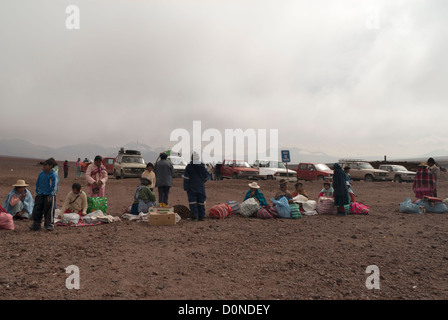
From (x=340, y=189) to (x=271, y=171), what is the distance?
16.1 meters

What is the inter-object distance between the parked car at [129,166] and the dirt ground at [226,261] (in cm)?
1653

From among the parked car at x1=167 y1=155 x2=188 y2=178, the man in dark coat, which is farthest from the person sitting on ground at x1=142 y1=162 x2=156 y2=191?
the parked car at x1=167 y1=155 x2=188 y2=178

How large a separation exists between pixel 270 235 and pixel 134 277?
11.4 feet

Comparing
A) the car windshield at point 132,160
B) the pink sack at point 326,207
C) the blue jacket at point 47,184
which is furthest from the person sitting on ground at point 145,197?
the car windshield at point 132,160

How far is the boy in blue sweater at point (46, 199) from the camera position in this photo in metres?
6.99

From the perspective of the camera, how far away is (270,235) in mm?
6902

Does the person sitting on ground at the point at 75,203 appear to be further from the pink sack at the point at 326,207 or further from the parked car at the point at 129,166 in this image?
the parked car at the point at 129,166

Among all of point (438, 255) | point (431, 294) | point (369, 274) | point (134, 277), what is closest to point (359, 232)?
point (438, 255)

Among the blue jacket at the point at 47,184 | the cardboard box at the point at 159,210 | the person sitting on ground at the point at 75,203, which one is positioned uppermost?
the blue jacket at the point at 47,184

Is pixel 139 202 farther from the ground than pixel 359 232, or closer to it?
farther from the ground

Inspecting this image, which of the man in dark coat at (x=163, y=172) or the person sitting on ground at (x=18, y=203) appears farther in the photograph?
the man in dark coat at (x=163, y=172)
